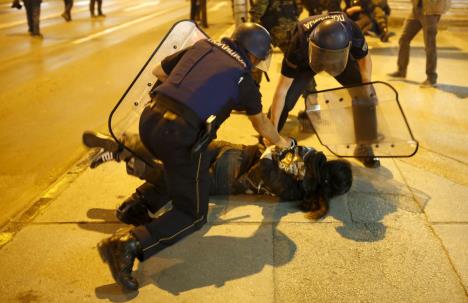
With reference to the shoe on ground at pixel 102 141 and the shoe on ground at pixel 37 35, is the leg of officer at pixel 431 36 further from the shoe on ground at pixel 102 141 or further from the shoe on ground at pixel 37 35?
the shoe on ground at pixel 37 35

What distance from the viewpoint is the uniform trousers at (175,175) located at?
2504 millimetres

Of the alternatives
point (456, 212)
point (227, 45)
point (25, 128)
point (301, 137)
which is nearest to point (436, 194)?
point (456, 212)

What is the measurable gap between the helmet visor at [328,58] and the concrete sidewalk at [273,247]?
98 cm

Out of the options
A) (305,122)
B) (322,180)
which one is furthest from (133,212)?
(305,122)

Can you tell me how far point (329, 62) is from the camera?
10.6 ft

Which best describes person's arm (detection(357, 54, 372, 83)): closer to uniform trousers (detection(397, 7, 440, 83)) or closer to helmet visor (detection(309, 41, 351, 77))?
helmet visor (detection(309, 41, 351, 77))

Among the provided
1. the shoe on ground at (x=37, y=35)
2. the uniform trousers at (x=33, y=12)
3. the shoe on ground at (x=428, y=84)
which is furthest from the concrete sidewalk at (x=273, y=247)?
the uniform trousers at (x=33, y=12)

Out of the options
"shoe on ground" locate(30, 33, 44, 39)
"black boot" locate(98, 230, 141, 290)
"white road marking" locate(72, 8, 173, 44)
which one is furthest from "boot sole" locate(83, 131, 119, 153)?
"shoe on ground" locate(30, 33, 44, 39)

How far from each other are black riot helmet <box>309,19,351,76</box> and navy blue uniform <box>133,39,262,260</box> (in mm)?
762

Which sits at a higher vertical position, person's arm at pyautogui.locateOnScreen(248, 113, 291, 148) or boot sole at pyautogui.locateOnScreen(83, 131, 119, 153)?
person's arm at pyautogui.locateOnScreen(248, 113, 291, 148)

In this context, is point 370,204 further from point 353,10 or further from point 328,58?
point 353,10

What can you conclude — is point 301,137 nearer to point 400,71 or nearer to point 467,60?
point 400,71

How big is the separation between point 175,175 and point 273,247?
79cm

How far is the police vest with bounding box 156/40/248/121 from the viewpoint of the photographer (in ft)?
8.14
